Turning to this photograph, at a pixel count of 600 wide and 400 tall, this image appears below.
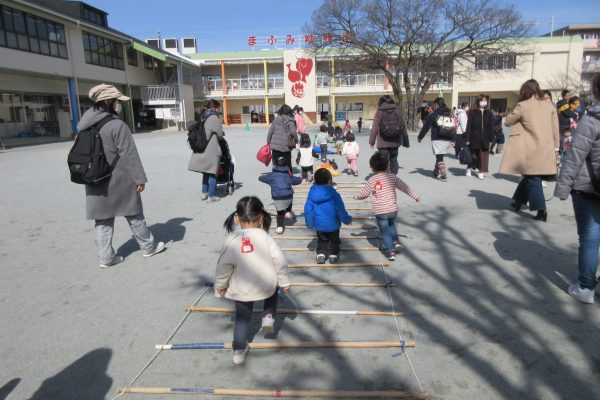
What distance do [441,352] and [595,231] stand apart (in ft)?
5.37

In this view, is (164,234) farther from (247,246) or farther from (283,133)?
(283,133)

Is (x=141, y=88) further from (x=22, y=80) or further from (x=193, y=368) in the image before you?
(x=193, y=368)

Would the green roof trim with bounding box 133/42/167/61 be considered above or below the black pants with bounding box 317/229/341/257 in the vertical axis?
above

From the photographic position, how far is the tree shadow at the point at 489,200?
6.47 m

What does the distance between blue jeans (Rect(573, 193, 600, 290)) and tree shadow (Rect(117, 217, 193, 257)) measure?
4.26 metres

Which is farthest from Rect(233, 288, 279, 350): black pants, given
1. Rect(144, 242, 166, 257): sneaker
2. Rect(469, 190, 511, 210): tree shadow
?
Rect(469, 190, 511, 210): tree shadow

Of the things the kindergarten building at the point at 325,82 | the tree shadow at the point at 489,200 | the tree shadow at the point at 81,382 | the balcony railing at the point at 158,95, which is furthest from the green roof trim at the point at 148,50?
the tree shadow at the point at 81,382

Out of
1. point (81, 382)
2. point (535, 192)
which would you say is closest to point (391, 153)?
point (535, 192)

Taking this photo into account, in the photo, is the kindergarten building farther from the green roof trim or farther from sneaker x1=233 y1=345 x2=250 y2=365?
sneaker x1=233 y1=345 x2=250 y2=365

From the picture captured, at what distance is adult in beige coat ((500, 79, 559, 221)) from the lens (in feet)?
17.9

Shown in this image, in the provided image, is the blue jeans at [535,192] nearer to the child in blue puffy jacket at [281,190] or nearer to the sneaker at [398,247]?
the sneaker at [398,247]

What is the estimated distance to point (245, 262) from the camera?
9.10ft

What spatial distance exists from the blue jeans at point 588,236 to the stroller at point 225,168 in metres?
5.70

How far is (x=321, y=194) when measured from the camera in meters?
→ 4.28
